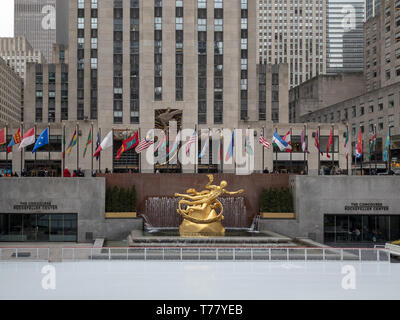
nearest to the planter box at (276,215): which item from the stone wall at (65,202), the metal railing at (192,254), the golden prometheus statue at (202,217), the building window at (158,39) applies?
the golden prometheus statue at (202,217)

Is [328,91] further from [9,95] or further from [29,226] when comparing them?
[9,95]

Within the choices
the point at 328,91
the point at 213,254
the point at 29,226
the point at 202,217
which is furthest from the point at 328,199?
the point at 328,91

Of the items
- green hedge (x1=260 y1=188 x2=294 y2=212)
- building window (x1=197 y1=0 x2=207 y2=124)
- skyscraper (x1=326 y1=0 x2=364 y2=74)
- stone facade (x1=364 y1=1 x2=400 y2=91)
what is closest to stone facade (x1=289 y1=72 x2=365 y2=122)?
stone facade (x1=364 y1=1 x2=400 y2=91)

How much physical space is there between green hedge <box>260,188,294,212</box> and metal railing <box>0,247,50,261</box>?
1910 centimetres

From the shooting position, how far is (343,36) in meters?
146

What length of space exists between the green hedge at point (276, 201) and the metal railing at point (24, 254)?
19099 mm

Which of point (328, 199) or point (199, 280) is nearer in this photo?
point (199, 280)

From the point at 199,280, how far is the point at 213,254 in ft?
14.9

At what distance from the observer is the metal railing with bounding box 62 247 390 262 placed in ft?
75.5

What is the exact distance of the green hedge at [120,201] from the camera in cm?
3738

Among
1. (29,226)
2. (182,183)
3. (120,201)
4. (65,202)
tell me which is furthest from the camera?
(182,183)

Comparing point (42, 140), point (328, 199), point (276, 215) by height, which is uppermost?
point (42, 140)

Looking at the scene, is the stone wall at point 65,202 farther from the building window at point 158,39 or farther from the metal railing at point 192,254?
the building window at point 158,39

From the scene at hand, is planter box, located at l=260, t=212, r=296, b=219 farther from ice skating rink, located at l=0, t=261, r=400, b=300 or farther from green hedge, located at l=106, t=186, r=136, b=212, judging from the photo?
ice skating rink, located at l=0, t=261, r=400, b=300
